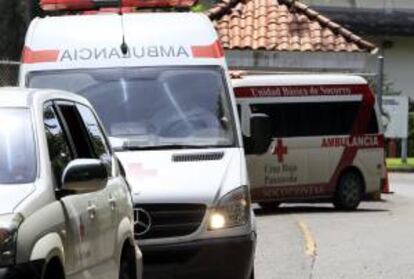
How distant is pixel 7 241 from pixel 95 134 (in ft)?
8.52

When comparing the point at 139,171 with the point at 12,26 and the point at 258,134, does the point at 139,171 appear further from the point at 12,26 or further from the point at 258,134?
the point at 12,26

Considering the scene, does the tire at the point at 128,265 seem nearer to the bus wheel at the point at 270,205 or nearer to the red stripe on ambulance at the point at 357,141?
the bus wheel at the point at 270,205

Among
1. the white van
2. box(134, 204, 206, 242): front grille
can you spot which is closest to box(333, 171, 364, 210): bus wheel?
the white van

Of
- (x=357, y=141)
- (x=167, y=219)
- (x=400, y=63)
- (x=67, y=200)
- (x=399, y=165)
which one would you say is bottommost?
(x=399, y=165)

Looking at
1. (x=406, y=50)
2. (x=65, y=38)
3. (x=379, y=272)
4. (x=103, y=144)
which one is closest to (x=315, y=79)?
(x=379, y=272)

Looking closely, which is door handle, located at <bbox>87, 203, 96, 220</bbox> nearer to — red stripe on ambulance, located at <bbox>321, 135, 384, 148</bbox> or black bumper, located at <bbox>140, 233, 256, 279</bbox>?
black bumper, located at <bbox>140, 233, 256, 279</bbox>

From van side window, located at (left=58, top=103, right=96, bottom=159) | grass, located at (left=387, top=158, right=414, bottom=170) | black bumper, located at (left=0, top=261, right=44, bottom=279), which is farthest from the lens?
grass, located at (left=387, top=158, right=414, bottom=170)

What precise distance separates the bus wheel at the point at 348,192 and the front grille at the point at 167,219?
14.1m

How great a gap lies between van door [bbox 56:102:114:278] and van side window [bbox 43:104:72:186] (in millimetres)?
184

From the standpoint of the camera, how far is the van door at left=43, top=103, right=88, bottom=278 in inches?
249

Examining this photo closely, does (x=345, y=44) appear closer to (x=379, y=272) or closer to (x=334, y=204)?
(x=334, y=204)

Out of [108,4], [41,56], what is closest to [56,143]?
[41,56]

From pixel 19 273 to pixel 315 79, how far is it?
687 inches

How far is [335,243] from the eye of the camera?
15141 millimetres
